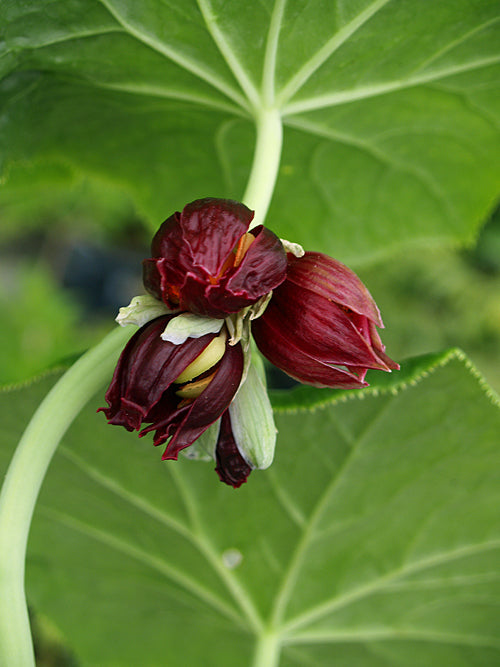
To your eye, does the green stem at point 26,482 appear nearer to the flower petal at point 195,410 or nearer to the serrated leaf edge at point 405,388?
the flower petal at point 195,410

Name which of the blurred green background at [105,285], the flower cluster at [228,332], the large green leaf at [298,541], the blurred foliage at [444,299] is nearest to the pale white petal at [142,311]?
the flower cluster at [228,332]

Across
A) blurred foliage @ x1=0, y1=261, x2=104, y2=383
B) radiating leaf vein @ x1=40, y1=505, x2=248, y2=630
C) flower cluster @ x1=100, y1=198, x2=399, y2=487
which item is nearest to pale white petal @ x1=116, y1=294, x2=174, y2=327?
flower cluster @ x1=100, y1=198, x2=399, y2=487

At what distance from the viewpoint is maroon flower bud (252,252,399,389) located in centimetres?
39

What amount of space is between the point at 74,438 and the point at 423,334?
7.47 ft

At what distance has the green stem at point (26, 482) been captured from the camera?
14.5 inches

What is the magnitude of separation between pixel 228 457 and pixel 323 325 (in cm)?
10

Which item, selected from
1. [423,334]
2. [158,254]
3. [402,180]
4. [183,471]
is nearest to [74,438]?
[183,471]

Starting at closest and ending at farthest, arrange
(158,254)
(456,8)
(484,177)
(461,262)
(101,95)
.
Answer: (158,254), (456,8), (101,95), (484,177), (461,262)

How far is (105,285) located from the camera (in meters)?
3.41

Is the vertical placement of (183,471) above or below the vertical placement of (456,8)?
below

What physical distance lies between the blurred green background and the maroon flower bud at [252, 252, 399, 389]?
123 cm

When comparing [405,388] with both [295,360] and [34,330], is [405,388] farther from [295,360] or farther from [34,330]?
[34,330]

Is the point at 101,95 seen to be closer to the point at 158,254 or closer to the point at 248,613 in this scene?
the point at 158,254

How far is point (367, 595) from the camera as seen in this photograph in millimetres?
640
